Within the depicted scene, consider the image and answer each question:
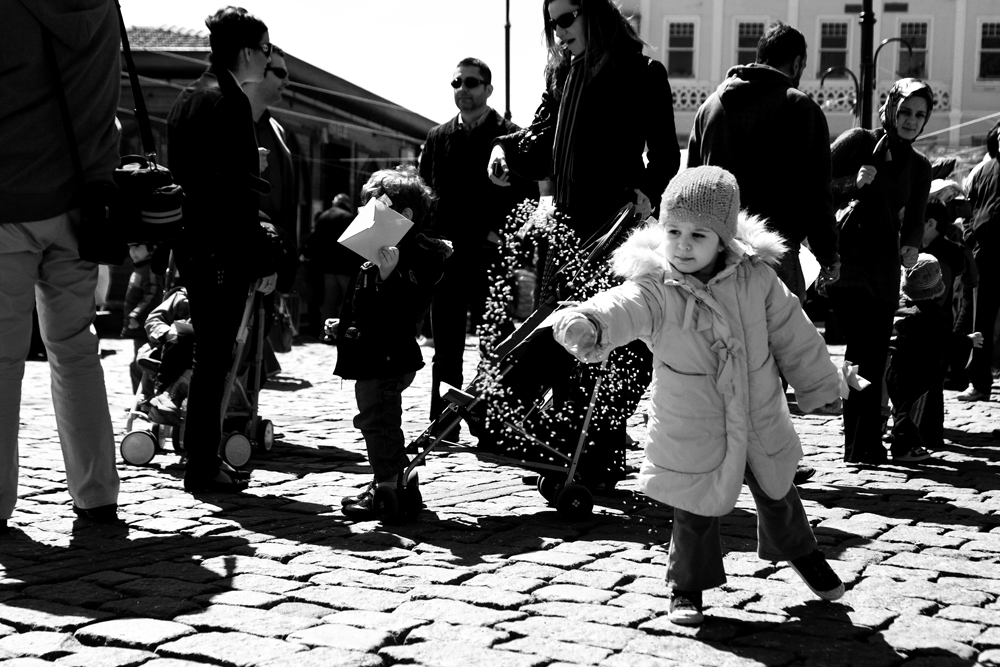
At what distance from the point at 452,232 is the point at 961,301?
15.9 feet

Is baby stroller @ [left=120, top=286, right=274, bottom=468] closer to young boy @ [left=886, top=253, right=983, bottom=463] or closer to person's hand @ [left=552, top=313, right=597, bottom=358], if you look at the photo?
Answer: person's hand @ [left=552, top=313, right=597, bottom=358]

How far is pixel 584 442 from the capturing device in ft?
16.9

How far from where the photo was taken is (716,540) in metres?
3.74

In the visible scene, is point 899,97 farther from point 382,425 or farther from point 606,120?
point 382,425

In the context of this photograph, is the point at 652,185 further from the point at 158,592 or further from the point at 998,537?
the point at 158,592

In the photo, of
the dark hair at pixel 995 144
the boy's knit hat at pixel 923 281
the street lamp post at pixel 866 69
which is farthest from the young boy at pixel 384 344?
the street lamp post at pixel 866 69

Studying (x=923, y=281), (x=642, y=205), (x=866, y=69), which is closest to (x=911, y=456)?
(x=923, y=281)

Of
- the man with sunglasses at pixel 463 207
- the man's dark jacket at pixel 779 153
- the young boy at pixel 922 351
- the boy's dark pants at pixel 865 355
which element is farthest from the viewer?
the man with sunglasses at pixel 463 207

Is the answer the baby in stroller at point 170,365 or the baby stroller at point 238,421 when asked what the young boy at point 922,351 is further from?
the baby in stroller at point 170,365

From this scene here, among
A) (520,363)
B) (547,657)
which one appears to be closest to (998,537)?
(520,363)

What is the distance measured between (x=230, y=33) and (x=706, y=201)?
294cm

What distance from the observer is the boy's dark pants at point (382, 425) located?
504 cm

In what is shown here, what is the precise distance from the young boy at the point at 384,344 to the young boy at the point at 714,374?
4.69ft

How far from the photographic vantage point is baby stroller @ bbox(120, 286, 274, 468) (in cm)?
619
